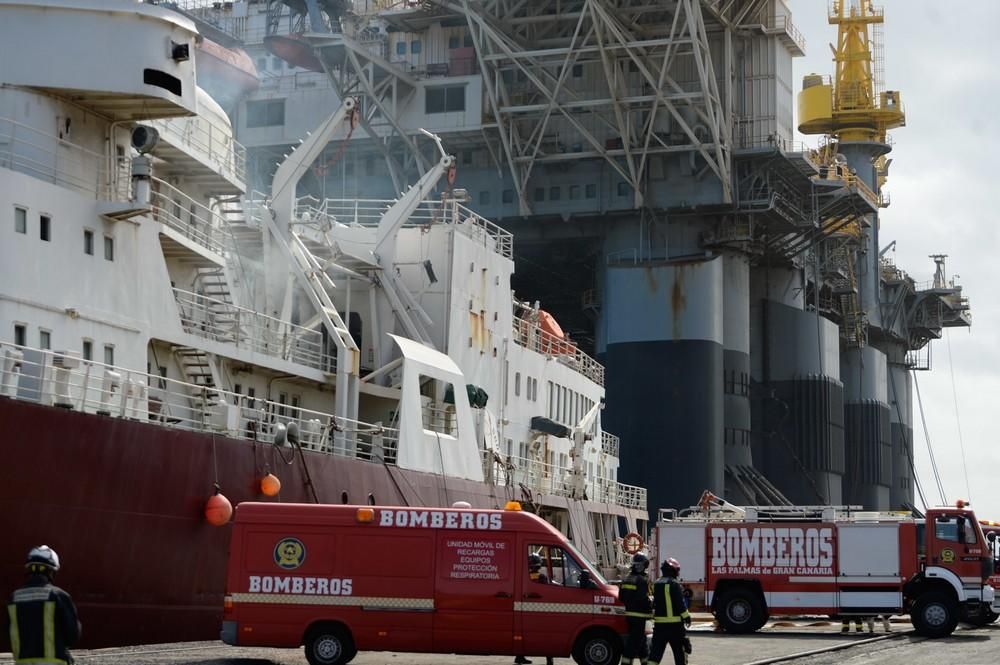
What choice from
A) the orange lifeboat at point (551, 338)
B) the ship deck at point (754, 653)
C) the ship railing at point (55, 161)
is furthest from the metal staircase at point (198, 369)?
the orange lifeboat at point (551, 338)

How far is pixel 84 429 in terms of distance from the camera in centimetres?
2070

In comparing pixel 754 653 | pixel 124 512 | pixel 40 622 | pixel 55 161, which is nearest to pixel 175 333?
pixel 55 161

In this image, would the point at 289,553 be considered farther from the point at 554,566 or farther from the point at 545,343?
the point at 545,343

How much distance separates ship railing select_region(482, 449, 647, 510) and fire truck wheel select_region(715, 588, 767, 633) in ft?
28.3

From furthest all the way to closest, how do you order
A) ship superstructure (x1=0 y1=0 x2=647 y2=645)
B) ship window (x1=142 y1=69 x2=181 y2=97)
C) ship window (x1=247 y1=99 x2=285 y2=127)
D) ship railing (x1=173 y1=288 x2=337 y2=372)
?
ship window (x1=247 y1=99 x2=285 y2=127) < ship railing (x1=173 y1=288 x2=337 y2=372) < ship window (x1=142 y1=69 x2=181 y2=97) < ship superstructure (x1=0 y1=0 x2=647 y2=645)

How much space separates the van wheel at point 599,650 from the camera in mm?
19828

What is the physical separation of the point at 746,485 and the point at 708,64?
59.2 feet

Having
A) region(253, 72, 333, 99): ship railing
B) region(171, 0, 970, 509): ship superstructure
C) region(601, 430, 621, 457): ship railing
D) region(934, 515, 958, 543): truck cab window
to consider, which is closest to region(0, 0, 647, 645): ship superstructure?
region(934, 515, 958, 543): truck cab window

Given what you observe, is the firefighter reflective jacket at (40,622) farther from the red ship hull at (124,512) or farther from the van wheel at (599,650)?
the van wheel at (599,650)

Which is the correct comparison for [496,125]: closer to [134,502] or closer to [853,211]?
[853,211]

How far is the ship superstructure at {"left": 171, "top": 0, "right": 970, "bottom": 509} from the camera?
62906 mm

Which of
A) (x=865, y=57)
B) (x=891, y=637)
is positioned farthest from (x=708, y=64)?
(x=891, y=637)

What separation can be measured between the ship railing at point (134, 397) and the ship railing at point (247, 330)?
1092 mm

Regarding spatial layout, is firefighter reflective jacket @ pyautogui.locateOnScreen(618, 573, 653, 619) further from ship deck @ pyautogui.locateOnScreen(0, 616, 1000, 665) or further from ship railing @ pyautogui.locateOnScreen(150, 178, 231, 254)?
ship railing @ pyautogui.locateOnScreen(150, 178, 231, 254)
